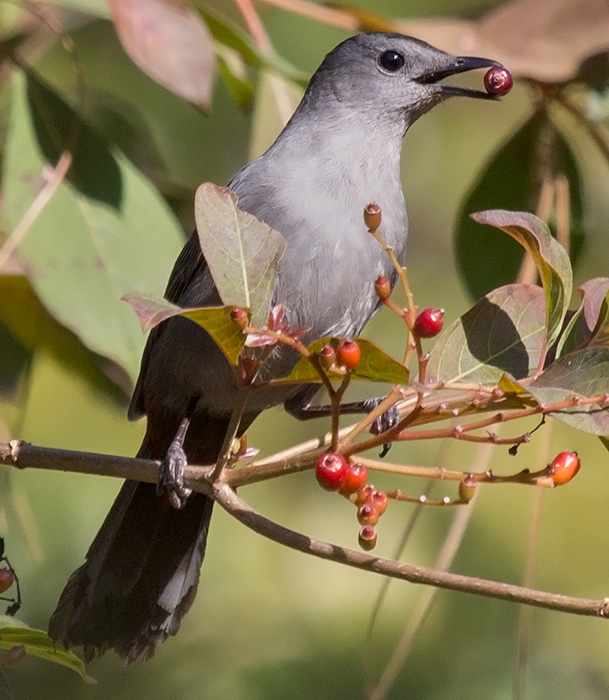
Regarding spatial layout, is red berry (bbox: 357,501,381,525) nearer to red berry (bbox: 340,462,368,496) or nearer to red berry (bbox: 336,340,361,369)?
red berry (bbox: 340,462,368,496)

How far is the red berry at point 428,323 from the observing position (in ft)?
6.14

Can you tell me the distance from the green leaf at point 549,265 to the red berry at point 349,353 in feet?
1.22

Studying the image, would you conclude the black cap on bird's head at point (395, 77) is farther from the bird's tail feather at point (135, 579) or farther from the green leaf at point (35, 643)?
the green leaf at point (35, 643)

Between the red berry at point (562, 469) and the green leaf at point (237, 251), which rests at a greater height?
the green leaf at point (237, 251)

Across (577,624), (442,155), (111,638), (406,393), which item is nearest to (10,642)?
(406,393)

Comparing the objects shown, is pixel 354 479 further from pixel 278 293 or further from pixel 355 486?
pixel 278 293

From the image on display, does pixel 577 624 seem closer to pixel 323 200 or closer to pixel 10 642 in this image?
pixel 323 200

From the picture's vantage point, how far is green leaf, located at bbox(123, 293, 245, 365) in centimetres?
176

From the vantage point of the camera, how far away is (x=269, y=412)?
5.26 metres

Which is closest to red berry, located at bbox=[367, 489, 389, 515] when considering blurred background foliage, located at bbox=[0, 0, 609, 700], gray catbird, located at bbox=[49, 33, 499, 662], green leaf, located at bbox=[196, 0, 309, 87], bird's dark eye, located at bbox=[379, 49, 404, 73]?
blurred background foliage, located at bbox=[0, 0, 609, 700]

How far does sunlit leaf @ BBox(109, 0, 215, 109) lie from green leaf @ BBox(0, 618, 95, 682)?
1428 mm

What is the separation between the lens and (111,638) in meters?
3.42

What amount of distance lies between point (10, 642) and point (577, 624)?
2936 millimetres

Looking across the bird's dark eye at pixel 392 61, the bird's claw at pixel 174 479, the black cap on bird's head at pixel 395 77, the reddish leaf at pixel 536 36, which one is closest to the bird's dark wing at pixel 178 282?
the bird's claw at pixel 174 479
